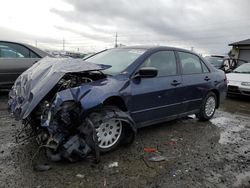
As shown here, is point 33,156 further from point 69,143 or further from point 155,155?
point 155,155

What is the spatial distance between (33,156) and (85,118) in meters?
0.89

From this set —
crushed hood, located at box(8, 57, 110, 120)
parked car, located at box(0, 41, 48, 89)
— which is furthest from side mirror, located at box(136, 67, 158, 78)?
parked car, located at box(0, 41, 48, 89)

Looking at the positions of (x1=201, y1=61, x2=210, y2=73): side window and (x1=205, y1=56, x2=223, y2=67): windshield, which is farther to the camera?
(x1=205, y1=56, x2=223, y2=67): windshield

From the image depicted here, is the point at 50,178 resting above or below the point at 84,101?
below

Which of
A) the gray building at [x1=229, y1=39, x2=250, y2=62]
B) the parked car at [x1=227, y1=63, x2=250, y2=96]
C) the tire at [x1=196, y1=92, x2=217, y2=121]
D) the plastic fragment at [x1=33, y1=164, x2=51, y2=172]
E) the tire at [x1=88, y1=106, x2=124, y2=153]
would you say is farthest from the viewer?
the gray building at [x1=229, y1=39, x2=250, y2=62]

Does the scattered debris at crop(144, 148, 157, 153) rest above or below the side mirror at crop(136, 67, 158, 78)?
below

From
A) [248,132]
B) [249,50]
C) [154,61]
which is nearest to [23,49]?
[154,61]

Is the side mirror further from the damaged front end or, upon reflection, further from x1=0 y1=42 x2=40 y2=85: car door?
x1=0 y1=42 x2=40 y2=85: car door

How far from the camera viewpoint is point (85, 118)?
3.34m

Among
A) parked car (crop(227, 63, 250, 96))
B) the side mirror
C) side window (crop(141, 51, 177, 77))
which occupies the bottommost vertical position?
parked car (crop(227, 63, 250, 96))

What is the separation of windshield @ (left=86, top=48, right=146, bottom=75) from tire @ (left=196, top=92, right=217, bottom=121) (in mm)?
2051

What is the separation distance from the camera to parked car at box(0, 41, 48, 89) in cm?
686

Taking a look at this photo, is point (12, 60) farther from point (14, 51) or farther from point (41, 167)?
point (41, 167)

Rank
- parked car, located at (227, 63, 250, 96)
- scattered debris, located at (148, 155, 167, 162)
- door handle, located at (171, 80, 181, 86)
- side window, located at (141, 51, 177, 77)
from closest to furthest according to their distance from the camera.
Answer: scattered debris, located at (148, 155, 167, 162), side window, located at (141, 51, 177, 77), door handle, located at (171, 80, 181, 86), parked car, located at (227, 63, 250, 96)
